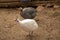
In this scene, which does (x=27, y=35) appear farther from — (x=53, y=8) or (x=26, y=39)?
(x=53, y=8)

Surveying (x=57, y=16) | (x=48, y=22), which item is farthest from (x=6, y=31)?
(x=57, y=16)

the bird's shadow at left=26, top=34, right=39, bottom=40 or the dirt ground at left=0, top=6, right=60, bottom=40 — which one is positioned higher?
the dirt ground at left=0, top=6, right=60, bottom=40

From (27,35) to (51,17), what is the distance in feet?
3.87

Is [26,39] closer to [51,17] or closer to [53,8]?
[51,17]

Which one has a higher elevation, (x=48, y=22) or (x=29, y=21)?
(x=29, y=21)

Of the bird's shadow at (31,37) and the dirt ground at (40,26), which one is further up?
the dirt ground at (40,26)

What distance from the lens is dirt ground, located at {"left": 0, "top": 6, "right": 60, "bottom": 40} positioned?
3.60m

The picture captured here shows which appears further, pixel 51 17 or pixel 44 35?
pixel 51 17

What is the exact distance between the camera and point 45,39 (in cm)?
348

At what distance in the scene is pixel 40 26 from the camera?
4.07 meters

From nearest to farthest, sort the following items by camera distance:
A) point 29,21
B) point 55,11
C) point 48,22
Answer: point 29,21 → point 48,22 → point 55,11

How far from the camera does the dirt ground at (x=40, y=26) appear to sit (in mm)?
3596

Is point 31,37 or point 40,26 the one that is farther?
point 40,26

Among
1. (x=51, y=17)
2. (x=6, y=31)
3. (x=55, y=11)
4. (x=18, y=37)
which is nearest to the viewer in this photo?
(x=18, y=37)
